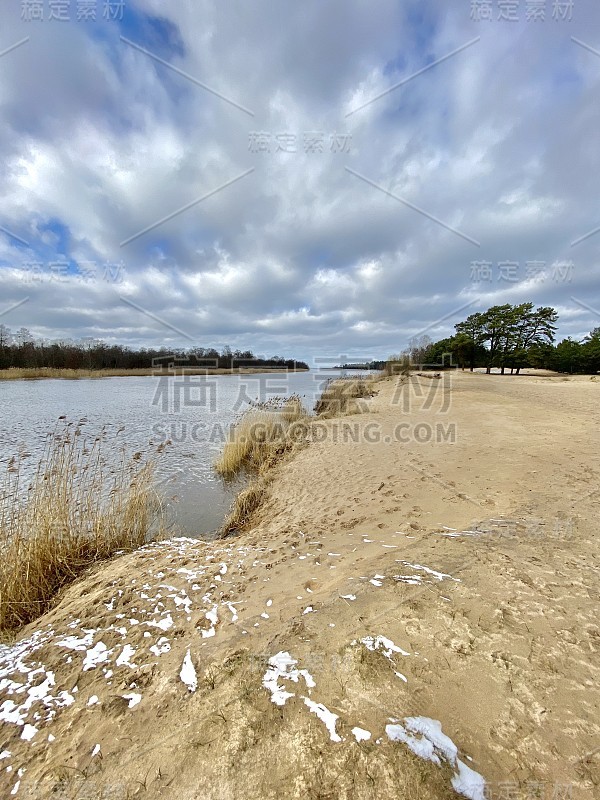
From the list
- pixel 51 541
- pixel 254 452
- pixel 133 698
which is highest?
pixel 133 698

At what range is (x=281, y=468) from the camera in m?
9.74

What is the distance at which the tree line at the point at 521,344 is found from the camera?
42881 millimetres

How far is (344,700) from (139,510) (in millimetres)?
4632

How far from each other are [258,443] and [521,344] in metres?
48.5

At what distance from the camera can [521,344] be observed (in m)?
47.2

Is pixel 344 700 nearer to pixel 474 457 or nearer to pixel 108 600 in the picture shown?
pixel 108 600

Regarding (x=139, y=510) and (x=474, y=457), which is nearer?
(x=139, y=510)

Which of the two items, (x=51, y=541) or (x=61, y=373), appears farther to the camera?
(x=61, y=373)

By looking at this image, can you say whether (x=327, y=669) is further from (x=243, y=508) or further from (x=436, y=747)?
(x=243, y=508)

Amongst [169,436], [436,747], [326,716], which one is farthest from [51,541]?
[169,436]

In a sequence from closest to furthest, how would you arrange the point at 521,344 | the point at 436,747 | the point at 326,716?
the point at 436,747
the point at 326,716
the point at 521,344

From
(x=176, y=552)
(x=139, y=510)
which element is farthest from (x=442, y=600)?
(x=139, y=510)

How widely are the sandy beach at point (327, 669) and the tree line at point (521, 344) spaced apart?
48.7 m

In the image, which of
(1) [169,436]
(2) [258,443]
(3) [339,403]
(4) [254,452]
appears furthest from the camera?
(3) [339,403]
